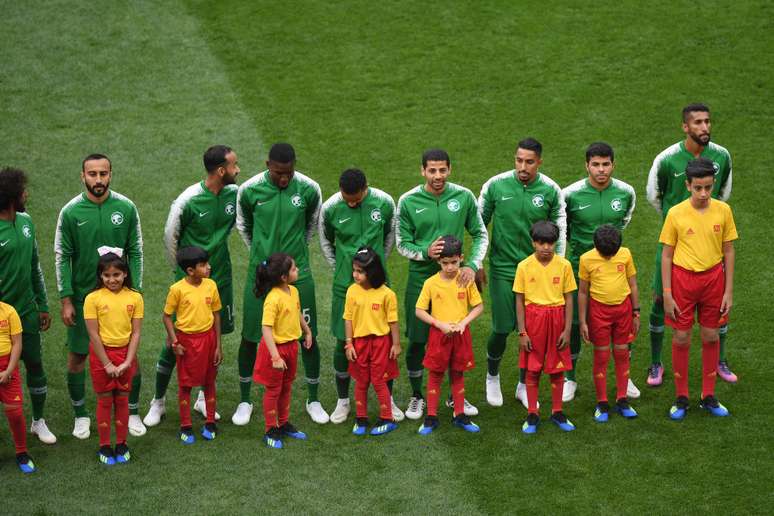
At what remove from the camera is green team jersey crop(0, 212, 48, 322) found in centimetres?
849

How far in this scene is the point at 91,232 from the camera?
8664 mm

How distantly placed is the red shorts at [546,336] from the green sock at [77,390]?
11.2ft

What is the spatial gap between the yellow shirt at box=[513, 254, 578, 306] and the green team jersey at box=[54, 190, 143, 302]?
9.40 ft

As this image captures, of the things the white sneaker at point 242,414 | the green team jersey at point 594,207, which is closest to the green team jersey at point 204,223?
the white sneaker at point 242,414

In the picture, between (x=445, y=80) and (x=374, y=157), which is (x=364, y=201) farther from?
(x=445, y=80)

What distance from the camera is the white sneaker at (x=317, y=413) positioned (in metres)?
9.12

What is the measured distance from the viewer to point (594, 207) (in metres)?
9.02

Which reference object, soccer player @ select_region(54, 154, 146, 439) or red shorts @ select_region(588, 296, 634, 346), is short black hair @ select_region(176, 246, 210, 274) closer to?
soccer player @ select_region(54, 154, 146, 439)

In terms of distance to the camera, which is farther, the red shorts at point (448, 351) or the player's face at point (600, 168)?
the player's face at point (600, 168)

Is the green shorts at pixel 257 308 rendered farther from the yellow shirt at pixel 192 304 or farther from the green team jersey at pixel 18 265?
the green team jersey at pixel 18 265

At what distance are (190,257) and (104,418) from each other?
131 cm

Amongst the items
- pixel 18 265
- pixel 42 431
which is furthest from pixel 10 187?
pixel 42 431

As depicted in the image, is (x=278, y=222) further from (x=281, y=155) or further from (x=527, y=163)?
(x=527, y=163)

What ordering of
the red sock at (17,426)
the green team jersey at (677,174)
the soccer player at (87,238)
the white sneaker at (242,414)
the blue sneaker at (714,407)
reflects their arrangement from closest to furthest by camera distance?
the red sock at (17,426) < the soccer player at (87,238) < the blue sneaker at (714,407) < the white sneaker at (242,414) < the green team jersey at (677,174)
